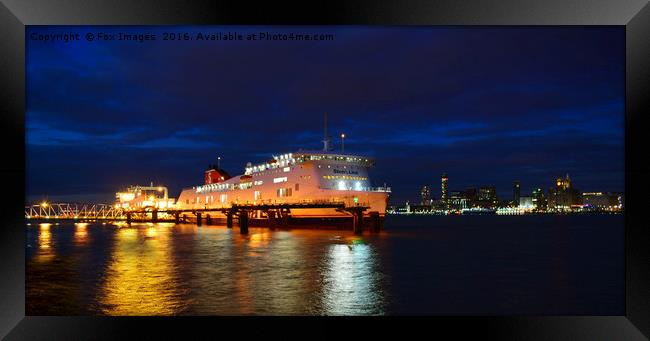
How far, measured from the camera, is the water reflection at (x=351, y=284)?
12.2 metres

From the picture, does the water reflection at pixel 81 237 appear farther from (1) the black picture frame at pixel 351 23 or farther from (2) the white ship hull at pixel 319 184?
(1) the black picture frame at pixel 351 23

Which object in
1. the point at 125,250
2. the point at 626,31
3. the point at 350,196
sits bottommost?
the point at 125,250

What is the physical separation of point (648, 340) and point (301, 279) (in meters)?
10.3

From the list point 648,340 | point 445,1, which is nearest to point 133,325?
point 445,1

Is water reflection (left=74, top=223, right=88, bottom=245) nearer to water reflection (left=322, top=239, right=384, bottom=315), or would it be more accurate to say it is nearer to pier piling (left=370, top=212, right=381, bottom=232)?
pier piling (left=370, top=212, right=381, bottom=232)

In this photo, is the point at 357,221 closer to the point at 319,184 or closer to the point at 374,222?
the point at 374,222

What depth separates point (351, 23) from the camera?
7574mm

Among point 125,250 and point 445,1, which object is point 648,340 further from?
point 125,250

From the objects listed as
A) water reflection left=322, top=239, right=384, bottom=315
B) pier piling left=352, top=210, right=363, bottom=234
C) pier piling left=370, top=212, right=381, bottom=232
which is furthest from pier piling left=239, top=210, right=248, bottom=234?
water reflection left=322, top=239, right=384, bottom=315

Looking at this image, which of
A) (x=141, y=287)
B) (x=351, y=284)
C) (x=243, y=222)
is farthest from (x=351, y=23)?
(x=243, y=222)

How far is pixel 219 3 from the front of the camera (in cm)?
766

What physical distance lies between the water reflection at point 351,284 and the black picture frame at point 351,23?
4422mm

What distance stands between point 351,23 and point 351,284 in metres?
9.40

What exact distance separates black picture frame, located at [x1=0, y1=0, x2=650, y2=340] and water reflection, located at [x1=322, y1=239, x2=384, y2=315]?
4422 millimetres
